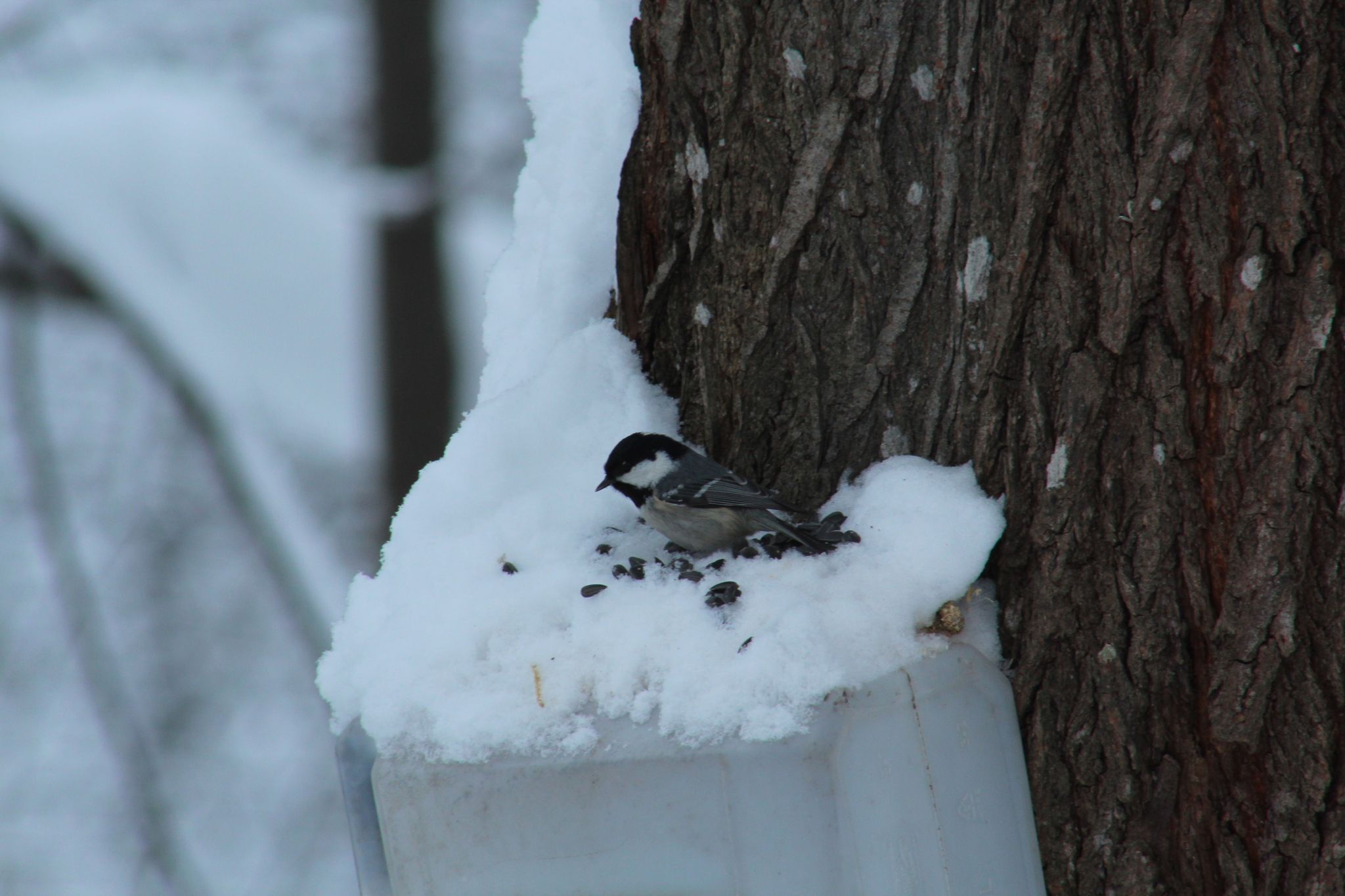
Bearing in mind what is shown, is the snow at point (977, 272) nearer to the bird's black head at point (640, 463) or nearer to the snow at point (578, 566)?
the snow at point (578, 566)

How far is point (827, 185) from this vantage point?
1.32m

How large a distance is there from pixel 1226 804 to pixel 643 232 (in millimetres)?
1134

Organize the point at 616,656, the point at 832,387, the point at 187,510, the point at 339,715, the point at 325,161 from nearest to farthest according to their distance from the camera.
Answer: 1. the point at 616,656
2. the point at 339,715
3. the point at 832,387
4. the point at 187,510
5. the point at 325,161

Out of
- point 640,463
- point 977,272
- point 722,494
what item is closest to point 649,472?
point 640,463

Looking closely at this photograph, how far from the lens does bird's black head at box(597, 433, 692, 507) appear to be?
149cm

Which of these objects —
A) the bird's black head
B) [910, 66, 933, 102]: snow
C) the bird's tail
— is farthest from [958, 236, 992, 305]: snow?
the bird's black head

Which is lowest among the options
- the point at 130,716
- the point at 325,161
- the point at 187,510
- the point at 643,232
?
the point at 130,716

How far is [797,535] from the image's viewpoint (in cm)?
133

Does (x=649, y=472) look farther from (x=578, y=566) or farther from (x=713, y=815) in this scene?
(x=713, y=815)

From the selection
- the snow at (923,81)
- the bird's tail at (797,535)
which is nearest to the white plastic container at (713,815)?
the bird's tail at (797,535)

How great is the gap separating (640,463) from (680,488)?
8 centimetres

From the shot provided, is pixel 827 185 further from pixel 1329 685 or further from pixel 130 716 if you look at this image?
pixel 130 716

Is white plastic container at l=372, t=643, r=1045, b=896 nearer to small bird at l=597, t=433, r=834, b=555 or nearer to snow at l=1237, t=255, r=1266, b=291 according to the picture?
small bird at l=597, t=433, r=834, b=555

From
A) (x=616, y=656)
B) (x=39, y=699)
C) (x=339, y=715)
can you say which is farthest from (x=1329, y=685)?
(x=39, y=699)
